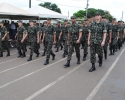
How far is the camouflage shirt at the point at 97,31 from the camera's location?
6504 millimetres

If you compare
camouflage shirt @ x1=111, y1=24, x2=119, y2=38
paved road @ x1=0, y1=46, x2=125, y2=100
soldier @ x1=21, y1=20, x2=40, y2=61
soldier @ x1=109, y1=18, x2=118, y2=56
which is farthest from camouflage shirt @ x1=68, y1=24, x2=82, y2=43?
camouflage shirt @ x1=111, y1=24, x2=119, y2=38

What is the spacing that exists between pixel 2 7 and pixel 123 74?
30.6ft

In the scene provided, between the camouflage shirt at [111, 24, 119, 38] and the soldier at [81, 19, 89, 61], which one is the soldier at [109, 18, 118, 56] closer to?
the camouflage shirt at [111, 24, 119, 38]

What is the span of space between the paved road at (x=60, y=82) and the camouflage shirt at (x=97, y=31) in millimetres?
1042

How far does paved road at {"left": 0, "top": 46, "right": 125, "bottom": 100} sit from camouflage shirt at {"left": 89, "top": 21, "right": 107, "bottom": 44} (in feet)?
3.42

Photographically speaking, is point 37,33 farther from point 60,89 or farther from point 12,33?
point 12,33

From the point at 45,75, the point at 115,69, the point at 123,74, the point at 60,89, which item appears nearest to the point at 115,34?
the point at 115,69

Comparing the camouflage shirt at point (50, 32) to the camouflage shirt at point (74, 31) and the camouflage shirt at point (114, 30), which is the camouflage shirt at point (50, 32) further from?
the camouflage shirt at point (114, 30)

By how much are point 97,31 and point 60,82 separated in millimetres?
2194

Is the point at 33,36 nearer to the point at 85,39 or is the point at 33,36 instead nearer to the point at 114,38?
the point at 85,39

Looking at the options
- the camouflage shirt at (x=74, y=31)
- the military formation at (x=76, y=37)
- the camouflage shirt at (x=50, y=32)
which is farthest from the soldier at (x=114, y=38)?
the camouflage shirt at (x=50, y=32)

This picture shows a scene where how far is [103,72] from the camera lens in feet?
21.8

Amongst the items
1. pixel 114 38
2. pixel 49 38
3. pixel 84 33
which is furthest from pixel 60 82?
pixel 114 38

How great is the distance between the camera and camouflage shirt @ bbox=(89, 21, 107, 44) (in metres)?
6.50
